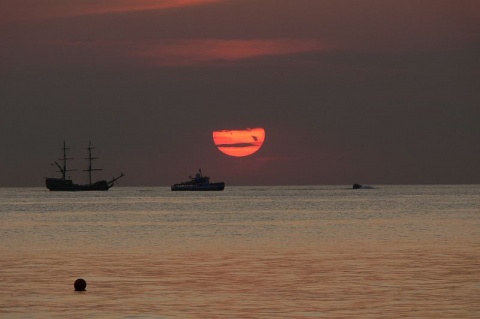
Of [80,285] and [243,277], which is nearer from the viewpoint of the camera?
[80,285]

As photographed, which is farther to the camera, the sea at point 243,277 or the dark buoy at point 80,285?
the dark buoy at point 80,285

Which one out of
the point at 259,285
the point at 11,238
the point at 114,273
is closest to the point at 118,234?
the point at 11,238

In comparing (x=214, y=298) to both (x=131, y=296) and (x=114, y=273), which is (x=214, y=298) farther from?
(x=114, y=273)

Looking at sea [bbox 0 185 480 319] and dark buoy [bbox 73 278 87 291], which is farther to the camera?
dark buoy [bbox 73 278 87 291]

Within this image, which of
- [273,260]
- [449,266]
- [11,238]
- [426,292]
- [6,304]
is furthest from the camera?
[11,238]

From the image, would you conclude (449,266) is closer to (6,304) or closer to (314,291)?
(314,291)

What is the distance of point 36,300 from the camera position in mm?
43031

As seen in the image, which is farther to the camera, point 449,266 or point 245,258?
point 245,258

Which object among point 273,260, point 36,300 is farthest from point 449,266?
point 36,300

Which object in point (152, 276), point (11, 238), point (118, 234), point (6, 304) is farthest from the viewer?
point (118, 234)

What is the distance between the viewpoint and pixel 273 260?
64.1 m

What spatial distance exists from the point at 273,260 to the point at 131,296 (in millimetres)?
A: 21208

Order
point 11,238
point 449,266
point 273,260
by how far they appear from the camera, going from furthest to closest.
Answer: point 11,238 < point 273,260 < point 449,266

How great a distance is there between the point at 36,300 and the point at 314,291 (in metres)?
12.0
